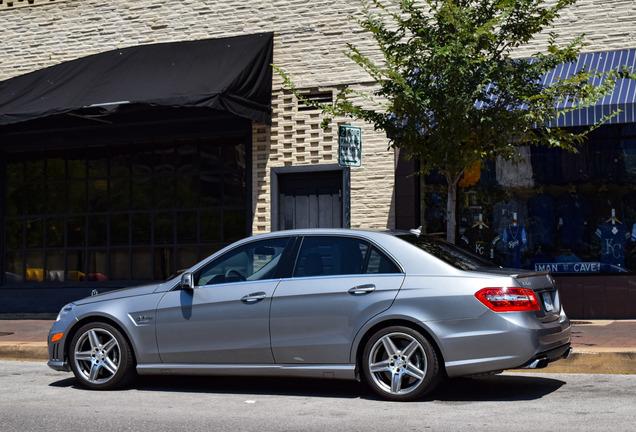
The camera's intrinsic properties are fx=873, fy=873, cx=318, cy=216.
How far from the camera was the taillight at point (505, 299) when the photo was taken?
6.86 metres

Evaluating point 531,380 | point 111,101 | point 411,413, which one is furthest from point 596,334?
point 111,101

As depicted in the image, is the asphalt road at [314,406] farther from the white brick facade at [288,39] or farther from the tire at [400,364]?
the white brick facade at [288,39]

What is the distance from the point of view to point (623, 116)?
1185 centimetres

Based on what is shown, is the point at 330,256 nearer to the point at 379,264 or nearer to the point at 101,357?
the point at 379,264

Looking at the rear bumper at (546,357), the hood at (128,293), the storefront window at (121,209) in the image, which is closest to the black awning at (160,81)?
the storefront window at (121,209)

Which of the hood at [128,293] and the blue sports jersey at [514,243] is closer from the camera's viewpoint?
the hood at [128,293]

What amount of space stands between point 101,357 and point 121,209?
838 cm

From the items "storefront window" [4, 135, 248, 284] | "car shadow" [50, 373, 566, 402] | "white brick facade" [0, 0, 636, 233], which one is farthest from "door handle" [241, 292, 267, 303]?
"storefront window" [4, 135, 248, 284]

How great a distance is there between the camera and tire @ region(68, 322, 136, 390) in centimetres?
802

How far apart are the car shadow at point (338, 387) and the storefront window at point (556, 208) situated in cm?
A: 497

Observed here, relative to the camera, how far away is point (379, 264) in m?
7.38

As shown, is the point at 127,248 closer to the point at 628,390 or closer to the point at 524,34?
the point at 524,34

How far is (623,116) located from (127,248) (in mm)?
9014

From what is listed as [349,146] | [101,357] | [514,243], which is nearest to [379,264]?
[101,357]
